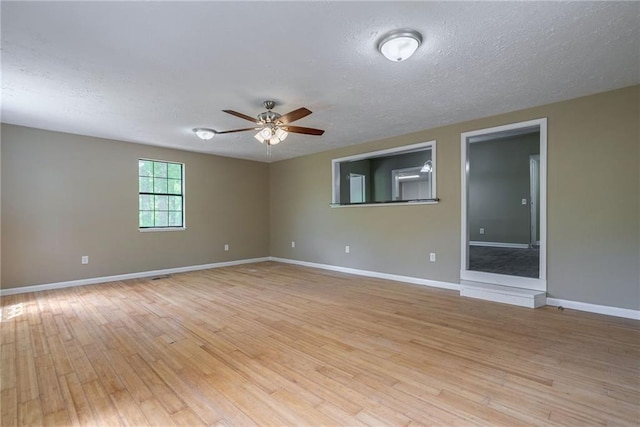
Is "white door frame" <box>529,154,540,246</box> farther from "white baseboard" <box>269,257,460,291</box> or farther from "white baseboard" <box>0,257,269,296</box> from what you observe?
"white baseboard" <box>0,257,269,296</box>

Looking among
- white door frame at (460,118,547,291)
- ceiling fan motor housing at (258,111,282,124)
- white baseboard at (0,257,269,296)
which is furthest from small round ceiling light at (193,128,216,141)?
white door frame at (460,118,547,291)

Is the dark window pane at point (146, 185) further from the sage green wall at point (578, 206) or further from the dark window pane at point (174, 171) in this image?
the sage green wall at point (578, 206)

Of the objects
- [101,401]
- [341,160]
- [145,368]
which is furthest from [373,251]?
[101,401]

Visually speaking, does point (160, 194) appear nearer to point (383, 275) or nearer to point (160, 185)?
point (160, 185)

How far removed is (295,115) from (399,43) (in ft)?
3.98

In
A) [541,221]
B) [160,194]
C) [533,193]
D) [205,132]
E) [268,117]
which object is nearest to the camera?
[268,117]

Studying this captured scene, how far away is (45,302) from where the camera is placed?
12.6 feet

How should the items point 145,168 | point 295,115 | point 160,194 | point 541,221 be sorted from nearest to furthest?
point 295,115
point 541,221
point 145,168
point 160,194

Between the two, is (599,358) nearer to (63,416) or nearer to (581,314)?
(581,314)

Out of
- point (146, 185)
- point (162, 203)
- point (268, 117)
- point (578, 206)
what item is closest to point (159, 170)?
point (146, 185)

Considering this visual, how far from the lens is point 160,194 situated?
18.8 ft

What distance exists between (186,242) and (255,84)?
4103 millimetres

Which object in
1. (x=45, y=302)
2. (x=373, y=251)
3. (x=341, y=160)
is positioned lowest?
(x=45, y=302)

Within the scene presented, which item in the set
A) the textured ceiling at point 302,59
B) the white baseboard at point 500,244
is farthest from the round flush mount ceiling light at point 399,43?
the white baseboard at point 500,244
